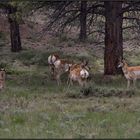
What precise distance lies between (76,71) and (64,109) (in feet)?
18.6

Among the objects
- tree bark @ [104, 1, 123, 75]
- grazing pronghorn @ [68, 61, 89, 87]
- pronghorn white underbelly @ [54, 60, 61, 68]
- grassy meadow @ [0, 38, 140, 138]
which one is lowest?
grassy meadow @ [0, 38, 140, 138]

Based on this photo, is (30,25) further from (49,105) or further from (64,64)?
(49,105)

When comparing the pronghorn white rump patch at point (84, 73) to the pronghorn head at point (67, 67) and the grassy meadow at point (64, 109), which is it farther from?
the pronghorn head at point (67, 67)

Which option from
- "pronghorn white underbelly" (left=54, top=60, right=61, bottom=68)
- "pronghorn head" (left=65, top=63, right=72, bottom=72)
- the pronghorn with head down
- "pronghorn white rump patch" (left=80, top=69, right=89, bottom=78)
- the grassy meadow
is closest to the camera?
the grassy meadow

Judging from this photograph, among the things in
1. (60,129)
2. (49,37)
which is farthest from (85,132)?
(49,37)

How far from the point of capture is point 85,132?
10.3 metres

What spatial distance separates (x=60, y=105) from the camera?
1475 cm

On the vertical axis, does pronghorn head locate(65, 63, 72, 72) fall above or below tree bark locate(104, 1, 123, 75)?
below

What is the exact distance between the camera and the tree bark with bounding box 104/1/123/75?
870 inches

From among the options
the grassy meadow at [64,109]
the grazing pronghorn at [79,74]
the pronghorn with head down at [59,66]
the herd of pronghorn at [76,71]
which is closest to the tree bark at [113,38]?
the grassy meadow at [64,109]

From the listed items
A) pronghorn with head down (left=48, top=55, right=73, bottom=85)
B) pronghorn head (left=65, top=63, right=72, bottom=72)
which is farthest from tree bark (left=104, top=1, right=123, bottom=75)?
pronghorn head (left=65, top=63, right=72, bottom=72)

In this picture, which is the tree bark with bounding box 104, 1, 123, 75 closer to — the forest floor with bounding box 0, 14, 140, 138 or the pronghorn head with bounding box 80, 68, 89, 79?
the forest floor with bounding box 0, 14, 140, 138

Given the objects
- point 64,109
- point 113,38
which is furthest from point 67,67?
point 64,109

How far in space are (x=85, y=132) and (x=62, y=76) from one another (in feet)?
41.2
